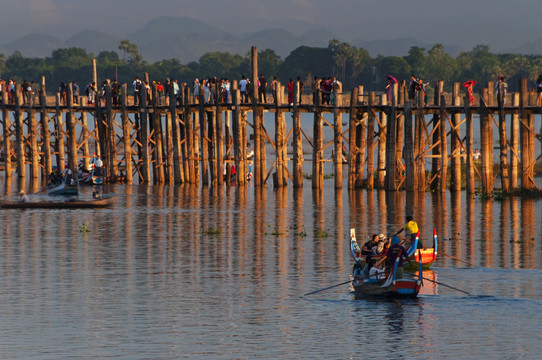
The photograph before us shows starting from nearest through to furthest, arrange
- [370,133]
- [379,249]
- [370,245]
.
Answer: [379,249] → [370,245] → [370,133]

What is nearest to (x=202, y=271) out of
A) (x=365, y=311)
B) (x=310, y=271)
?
(x=310, y=271)

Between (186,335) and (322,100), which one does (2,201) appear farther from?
(186,335)

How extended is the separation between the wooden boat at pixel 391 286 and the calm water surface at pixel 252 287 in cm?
36

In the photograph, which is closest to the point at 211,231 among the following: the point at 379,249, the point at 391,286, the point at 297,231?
the point at 297,231

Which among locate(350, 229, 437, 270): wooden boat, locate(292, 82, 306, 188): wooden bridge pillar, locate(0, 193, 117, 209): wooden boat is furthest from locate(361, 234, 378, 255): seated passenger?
locate(292, 82, 306, 188): wooden bridge pillar

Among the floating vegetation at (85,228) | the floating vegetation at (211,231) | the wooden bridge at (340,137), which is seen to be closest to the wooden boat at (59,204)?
the floating vegetation at (85,228)

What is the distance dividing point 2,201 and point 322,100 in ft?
56.9

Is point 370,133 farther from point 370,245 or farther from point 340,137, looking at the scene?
point 370,245

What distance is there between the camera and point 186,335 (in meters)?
24.7

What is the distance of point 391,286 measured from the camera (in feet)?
93.7

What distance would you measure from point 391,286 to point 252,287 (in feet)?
13.4

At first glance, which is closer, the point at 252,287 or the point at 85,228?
the point at 252,287

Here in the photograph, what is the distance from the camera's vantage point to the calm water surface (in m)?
23.9

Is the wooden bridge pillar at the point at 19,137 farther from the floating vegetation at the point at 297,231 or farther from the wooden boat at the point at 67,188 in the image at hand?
the floating vegetation at the point at 297,231
